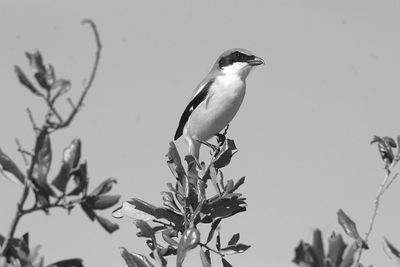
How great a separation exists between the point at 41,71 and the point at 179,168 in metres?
2.61

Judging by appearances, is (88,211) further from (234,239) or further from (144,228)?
(234,239)

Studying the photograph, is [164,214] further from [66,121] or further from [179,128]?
[179,128]

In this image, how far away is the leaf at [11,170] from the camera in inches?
90.6

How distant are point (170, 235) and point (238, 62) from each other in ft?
18.7

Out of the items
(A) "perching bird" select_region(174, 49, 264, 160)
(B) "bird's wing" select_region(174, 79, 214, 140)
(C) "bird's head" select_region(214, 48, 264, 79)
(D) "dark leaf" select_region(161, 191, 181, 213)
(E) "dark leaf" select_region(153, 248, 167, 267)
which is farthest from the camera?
(C) "bird's head" select_region(214, 48, 264, 79)

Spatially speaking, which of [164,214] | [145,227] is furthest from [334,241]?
[164,214]

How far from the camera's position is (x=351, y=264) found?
2080 mm

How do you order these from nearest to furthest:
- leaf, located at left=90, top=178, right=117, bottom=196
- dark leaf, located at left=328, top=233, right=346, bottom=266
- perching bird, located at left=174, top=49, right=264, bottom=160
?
dark leaf, located at left=328, top=233, right=346, bottom=266, leaf, located at left=90, top=178, right=117, bottom=196, perching bird, located at left=174, top=49, right=264, bottom=160

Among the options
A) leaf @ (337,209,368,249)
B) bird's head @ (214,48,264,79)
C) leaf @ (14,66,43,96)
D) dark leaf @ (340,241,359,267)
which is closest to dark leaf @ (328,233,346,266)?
dark leaf @ (340,241,359,267)

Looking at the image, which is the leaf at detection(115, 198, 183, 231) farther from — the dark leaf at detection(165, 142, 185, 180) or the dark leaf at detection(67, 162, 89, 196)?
the dark leaf at detection(67, 162, 89, 196)

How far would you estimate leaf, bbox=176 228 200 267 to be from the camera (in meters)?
3.26

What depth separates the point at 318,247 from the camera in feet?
6.35

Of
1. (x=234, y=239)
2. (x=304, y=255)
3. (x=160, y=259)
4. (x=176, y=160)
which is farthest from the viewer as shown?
(x=176, y=160)

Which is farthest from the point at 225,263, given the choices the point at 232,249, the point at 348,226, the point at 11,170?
the point at 11,170
